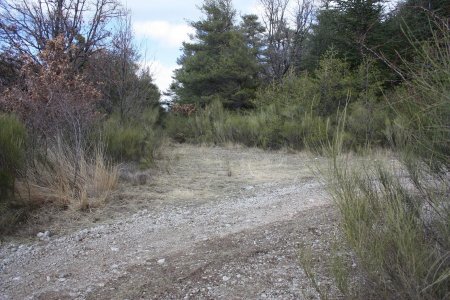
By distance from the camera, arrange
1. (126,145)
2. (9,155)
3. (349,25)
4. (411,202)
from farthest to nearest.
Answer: (349,25) < (126,145) < (9,155) < (411,202)

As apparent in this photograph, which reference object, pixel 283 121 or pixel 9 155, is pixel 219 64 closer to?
pixel 283 121

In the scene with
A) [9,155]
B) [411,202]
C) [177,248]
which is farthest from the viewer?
[9,155]

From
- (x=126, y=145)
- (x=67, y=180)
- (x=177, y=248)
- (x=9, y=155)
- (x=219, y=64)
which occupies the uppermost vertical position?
(x=219, y=64)

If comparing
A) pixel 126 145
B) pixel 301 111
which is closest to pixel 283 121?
pixel 301 111

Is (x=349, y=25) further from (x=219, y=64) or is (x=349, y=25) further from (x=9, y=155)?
(x=9, y=155)

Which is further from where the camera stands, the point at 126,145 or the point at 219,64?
the point at 219,64

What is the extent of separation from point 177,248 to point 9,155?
2.77 metres

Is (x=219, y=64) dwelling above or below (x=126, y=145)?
above

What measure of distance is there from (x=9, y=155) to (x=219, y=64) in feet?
58.3

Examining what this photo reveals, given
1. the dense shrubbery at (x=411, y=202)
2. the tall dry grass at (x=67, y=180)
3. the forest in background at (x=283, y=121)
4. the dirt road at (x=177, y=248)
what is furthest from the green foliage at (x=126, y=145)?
the dense shrubbery at (x=411, y=202)

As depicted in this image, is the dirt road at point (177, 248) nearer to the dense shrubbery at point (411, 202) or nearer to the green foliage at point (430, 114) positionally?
the dense shrubbery at point (411, 202)

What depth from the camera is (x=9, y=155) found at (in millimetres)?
4949

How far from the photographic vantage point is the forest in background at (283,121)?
2145 millimetres

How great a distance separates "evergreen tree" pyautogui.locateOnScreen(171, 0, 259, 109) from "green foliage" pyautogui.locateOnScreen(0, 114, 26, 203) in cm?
1601
